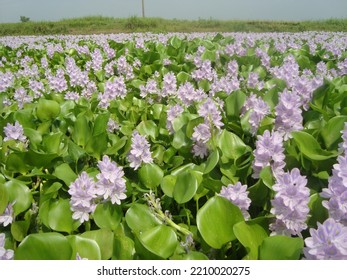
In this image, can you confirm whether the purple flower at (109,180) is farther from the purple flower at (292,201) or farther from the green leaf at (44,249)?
the purple flower at (292,201)

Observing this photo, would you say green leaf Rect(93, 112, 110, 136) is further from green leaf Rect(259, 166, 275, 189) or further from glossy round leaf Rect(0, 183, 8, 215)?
green leaf Rect(259, 166, 275, 189)

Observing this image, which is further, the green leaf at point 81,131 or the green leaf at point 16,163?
the green leaf at point 81,131

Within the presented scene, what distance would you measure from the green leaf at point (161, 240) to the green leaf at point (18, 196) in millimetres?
597

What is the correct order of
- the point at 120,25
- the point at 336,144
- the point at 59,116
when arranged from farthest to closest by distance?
1. the point at 120,25
2. the point at 59,116
3. the point at 336,144

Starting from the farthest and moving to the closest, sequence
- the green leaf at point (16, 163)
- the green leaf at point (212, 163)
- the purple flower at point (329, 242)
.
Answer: the green leaf at point (16, 163), the green leaf at point (212, 163), the purple flower at point (329, 242)

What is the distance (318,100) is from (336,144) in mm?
509

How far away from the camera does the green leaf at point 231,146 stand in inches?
64.2

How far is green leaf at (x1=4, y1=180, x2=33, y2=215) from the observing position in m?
1.48

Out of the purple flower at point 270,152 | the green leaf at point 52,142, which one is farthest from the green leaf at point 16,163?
the purple flower at point 270,152

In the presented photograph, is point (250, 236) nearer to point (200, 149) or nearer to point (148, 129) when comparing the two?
point (200, 149)

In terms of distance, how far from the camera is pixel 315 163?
1521mm

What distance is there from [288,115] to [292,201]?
65 cm

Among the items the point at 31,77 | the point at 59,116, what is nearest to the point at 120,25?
the point at 31,77
